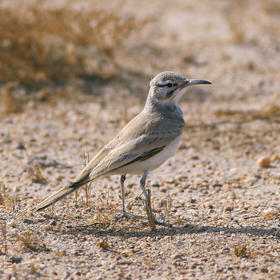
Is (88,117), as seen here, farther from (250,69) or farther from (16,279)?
(16,279)

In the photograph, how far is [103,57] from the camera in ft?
33.9

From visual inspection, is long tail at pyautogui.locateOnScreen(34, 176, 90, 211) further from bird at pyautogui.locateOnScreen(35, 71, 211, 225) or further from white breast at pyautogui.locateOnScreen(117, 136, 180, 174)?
white breast at pyautogui.locateOnScreen(117, 136, 180, 174)

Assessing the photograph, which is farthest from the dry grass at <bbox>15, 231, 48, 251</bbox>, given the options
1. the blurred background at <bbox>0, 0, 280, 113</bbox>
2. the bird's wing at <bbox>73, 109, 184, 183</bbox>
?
the blurred background at <bbox>0, 0, 280, 113</bbox>

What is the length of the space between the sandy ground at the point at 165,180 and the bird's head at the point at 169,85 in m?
1.03

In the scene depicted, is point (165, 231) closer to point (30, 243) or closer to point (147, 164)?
point (147, 164)

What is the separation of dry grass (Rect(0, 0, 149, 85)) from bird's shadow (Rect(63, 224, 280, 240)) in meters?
5.26

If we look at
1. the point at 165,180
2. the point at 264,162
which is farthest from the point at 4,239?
the point at 264,162

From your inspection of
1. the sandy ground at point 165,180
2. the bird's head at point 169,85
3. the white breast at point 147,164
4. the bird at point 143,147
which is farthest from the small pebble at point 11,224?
the bird's head at point 169,85

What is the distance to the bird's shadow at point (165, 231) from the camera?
464 centimetres

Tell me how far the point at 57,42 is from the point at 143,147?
19.0 feet

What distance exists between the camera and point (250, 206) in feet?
17.4

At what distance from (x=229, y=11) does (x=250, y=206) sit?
32.7 feet

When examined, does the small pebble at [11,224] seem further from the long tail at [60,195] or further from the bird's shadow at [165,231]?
the bird's shadow at [165,231]

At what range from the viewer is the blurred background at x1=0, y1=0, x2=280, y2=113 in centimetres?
930
